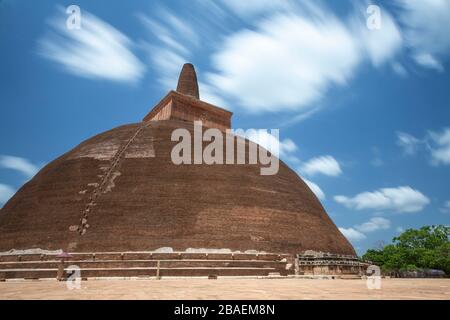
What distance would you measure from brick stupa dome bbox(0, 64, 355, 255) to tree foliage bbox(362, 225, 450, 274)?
9.19 m

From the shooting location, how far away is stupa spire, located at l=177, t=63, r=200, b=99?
31188 millimetres

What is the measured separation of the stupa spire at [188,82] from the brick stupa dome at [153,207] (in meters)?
11.3

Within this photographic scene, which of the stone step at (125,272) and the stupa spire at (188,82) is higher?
the stupa spire at (188,82)

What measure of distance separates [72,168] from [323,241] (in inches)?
553

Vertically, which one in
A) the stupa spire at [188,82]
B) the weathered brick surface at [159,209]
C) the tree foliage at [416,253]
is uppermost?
the stupa spire at [188,82]

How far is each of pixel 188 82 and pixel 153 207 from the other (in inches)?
743

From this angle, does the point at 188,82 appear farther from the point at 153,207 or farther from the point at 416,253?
the point at 416,253

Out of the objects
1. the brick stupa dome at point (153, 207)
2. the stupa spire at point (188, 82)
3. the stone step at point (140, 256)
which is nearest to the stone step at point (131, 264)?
the stone step at point (140, 256)

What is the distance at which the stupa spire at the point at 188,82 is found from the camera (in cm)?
3119

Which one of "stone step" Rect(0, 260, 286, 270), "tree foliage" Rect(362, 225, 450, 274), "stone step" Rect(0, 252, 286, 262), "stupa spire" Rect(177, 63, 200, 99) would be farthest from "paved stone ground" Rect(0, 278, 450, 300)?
A: "stupa spire" Rect(177, 63, 200, 99)

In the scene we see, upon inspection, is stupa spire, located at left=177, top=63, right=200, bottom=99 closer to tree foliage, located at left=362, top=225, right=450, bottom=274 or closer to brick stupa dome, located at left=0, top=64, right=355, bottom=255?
brick stupa dome, located at left=0, top=64, right=355, bottom=255

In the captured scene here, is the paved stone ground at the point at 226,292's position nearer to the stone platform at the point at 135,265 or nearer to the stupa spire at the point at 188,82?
the stone platform at the point at 135,265
